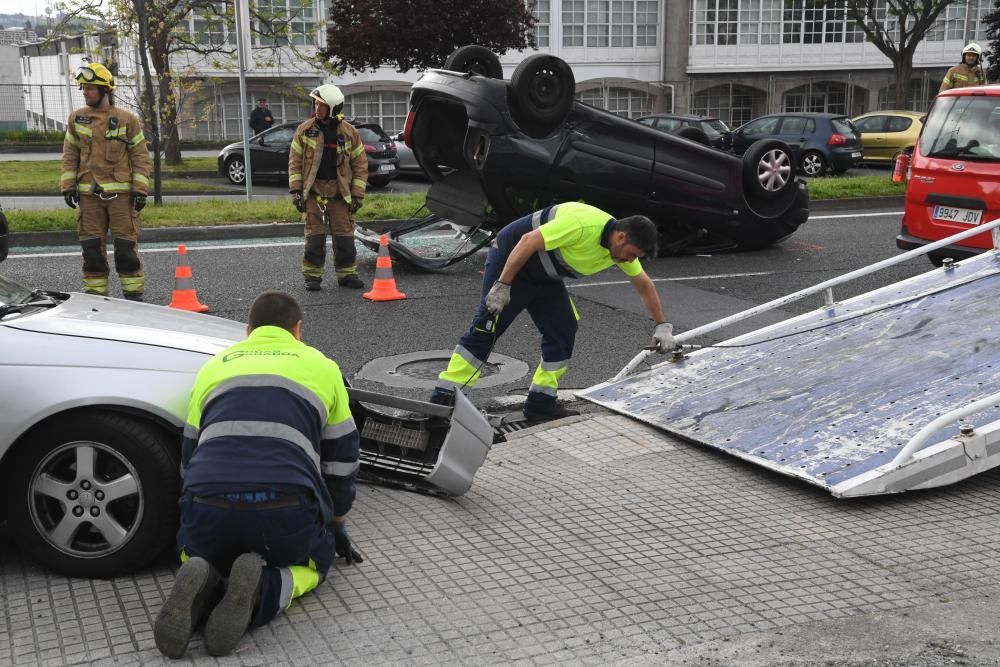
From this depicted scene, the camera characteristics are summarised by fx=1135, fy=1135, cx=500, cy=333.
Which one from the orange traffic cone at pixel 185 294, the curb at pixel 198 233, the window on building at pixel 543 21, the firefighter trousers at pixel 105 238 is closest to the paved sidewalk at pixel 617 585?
the orange traffic cone at pixel 185 294

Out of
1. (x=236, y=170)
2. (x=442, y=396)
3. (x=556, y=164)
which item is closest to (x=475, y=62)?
(x=556, y=164)

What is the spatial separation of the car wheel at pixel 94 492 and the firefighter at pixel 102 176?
210 inches

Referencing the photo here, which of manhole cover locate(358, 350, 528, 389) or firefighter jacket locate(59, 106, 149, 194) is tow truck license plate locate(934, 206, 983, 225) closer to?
manhole cover locate(358, 350, 528, 389)

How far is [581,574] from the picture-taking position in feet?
14.5

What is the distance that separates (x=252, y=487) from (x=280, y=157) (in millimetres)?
19169

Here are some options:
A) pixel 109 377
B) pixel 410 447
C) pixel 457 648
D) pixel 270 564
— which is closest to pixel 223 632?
pixel 270 564

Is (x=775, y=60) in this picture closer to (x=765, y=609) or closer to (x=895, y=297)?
(x=895, y=297)

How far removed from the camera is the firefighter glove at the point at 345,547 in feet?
14.4

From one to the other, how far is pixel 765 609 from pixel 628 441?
6.62 ft

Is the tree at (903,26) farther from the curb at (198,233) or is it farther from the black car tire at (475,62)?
the black car tire at (475,62)

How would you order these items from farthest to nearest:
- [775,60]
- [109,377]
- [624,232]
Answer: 1. [775,60]
2. [624,232]
3. [109,377]

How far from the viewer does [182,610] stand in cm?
360

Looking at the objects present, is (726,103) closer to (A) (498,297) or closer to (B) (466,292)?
(B) (466,292)

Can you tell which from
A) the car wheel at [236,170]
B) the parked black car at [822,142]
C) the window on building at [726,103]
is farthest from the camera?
the window on building at [726,103]
